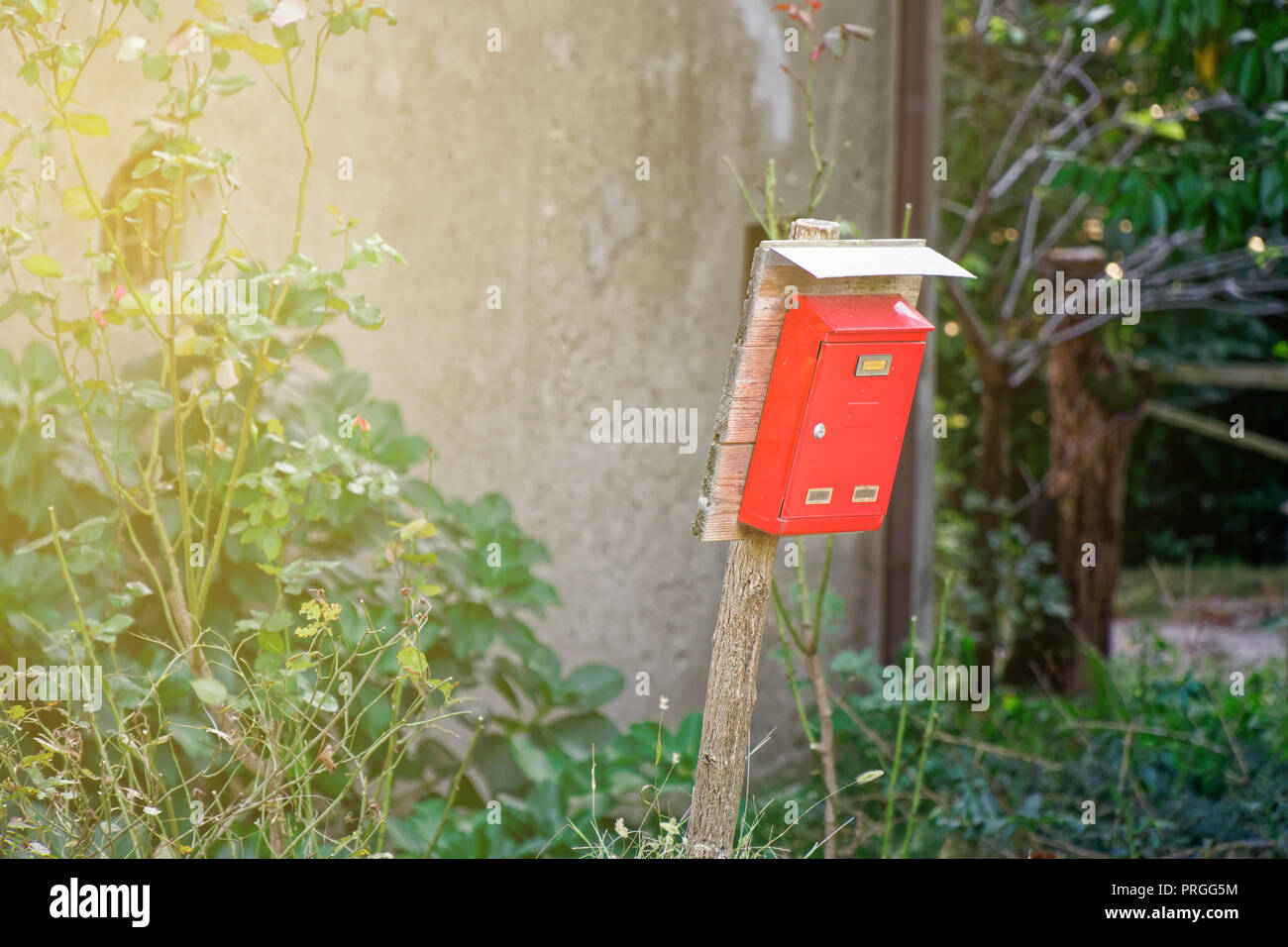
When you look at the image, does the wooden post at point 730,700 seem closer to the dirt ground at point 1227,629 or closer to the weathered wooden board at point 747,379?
the weathered wooden board at point 747,379

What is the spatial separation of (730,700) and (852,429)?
592 millimetres

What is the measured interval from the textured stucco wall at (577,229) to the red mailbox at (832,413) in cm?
243

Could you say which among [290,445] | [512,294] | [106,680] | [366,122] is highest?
[366,122]

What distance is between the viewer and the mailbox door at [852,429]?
2.40 meters

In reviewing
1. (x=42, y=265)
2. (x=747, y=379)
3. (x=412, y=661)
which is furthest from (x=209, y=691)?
(x=747, y=379)

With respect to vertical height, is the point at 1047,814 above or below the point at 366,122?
below

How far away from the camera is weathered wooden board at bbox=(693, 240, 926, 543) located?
2.37 metres

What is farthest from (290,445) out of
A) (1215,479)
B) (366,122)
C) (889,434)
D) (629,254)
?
(1215,479)

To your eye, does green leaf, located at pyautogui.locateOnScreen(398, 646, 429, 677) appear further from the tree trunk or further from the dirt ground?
the dirt ground

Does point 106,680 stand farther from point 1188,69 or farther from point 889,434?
point 1188,69

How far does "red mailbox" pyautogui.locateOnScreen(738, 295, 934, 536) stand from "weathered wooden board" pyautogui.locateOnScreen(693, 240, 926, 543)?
0.07 feet

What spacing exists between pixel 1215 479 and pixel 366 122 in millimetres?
10511

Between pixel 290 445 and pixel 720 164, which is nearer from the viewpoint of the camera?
pixel 290 445

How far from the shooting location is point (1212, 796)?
14.7 feet
